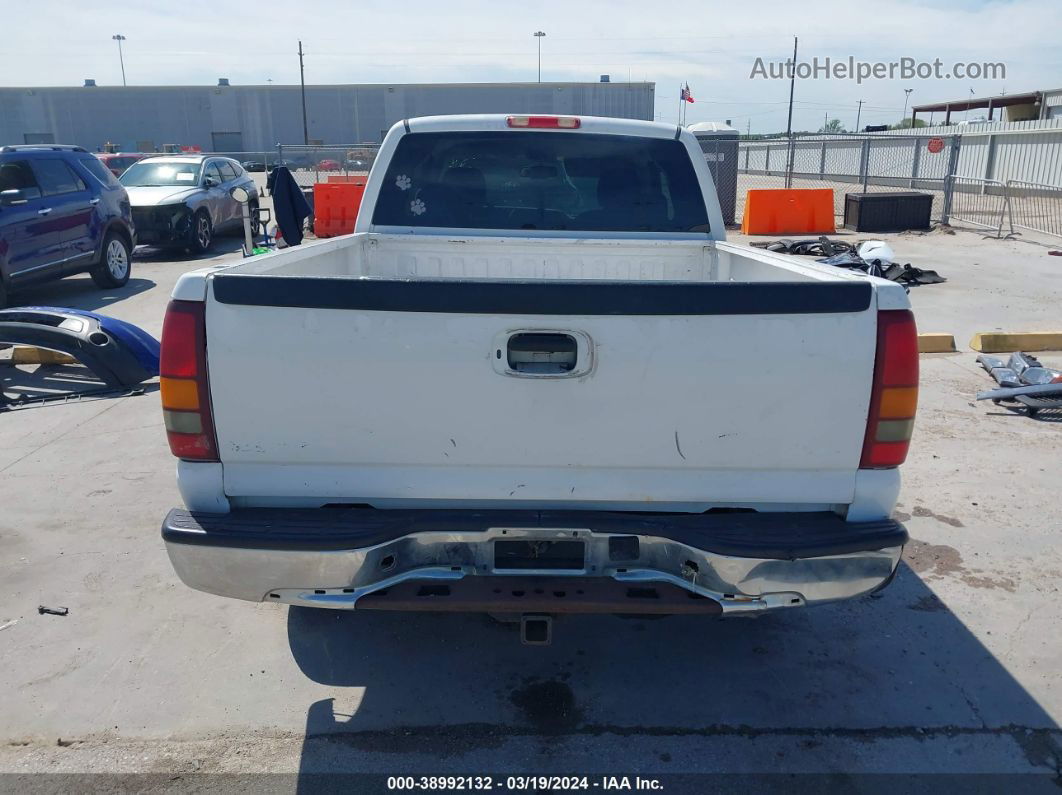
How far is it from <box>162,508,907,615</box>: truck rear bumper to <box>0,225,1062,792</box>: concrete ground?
0.59 metres

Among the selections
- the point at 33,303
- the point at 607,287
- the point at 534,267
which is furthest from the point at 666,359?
the point at 33,303

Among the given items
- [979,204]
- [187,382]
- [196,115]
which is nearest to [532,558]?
[187,382]

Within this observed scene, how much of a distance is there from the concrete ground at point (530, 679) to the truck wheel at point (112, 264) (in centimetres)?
788

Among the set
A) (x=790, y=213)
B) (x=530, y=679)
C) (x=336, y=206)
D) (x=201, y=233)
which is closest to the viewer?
(x=530, y=679)

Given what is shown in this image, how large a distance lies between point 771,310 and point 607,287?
19.7 inches

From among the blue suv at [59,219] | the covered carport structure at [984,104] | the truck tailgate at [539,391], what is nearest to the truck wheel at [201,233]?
the blue suv at [59,219]

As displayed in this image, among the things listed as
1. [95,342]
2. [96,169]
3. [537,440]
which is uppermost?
[96,169]

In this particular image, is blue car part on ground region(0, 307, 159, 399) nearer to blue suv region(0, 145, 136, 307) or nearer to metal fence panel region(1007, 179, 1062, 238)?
blue suv region(0, 145, 136, 307)

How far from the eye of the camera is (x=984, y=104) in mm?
45562

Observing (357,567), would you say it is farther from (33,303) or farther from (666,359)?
(33,303)

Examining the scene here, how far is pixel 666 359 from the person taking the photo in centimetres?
257

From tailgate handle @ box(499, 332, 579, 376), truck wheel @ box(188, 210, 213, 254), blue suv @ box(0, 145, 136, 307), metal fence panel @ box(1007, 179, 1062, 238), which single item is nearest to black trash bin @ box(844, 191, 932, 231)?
metal fence panel @ box(1007, 179, 1062, 238)

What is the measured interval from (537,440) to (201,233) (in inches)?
566

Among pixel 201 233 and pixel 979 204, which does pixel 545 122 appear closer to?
pixel 201 233
